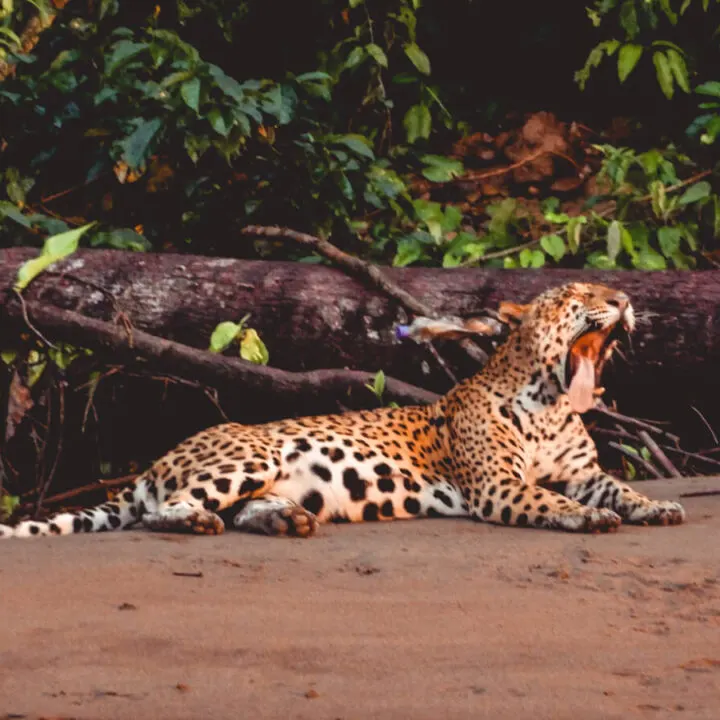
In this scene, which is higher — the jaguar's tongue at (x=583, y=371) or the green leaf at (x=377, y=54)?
the green leaf at (x=377, y=54)

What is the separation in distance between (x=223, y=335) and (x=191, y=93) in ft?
4.74

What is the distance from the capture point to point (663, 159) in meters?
9.84

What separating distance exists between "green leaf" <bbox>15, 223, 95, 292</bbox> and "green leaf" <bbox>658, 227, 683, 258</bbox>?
11.9 feet

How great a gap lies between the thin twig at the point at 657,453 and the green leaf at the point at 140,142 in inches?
112

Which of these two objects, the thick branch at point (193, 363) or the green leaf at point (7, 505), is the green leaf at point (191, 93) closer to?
the thick branch at point (193, 363)

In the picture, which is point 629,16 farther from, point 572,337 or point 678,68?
point 572,337

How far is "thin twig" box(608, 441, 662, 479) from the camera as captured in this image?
732 cm

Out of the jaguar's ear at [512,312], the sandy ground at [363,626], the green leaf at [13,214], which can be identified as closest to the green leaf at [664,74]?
the jaguar's ear at [512,312]

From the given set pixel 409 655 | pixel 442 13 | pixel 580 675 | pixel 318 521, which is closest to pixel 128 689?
pixel 409 655

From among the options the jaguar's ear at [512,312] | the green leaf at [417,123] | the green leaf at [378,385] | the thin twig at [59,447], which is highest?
the green leaf at [417,123]

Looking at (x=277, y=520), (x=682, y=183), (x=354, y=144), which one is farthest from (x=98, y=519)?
(x=682, y=183)

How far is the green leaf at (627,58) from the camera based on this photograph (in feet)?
33.8

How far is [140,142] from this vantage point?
7.84 m

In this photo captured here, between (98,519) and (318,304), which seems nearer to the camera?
(98,519)
